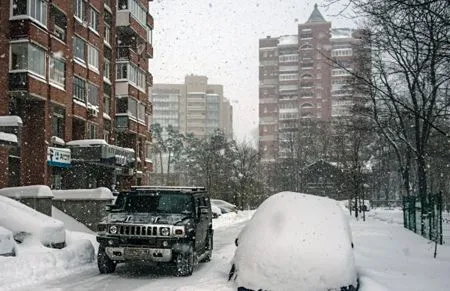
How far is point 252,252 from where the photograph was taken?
7832 millimetres

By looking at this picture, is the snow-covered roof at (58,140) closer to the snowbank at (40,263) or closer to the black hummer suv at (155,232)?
the snowbank at (40,263)

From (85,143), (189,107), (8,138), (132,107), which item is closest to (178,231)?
(8,138)

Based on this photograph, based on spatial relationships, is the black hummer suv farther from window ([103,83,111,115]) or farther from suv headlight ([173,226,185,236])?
window ([103,83,111,115])

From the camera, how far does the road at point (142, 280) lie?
371 inches

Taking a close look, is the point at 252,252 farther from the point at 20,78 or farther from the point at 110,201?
the point at 20,78

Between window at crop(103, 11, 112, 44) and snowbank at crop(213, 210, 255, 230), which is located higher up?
window at crop(103, 11, 112, 44)

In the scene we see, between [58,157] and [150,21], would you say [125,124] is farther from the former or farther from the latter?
[58,157]

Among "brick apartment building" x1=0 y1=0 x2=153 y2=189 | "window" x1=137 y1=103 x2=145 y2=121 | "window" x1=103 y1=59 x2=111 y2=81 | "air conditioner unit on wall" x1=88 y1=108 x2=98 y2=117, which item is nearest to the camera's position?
"brick apartment building" x1=0 y1=0 x2=153 y2=189

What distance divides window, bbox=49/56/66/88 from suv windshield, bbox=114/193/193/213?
20.3 meters

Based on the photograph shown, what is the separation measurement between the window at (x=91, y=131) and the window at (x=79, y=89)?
197cm

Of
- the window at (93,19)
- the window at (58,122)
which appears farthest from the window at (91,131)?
the window at (93,19)

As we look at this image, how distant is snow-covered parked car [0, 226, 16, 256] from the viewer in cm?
1002

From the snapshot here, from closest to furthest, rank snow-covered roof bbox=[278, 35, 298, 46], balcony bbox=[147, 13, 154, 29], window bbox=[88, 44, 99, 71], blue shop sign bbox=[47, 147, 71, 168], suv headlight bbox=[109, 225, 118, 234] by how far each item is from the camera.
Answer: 1. suv headlight bbox=[109, 225, 118, 234]
2. blue shop sign bbox=[47, 147, 71, 168]
3. window bbox=[88, 44, 99, 71]
4. balcony bbox=[147, 13, 154, 29]
5. snow-covered roof bbox=[278, 35, 298, 46]

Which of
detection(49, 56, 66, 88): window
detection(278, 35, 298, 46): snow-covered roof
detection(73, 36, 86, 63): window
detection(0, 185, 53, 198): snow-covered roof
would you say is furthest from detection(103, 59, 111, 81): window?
detection(278, 35, 298, 46): snow-covered roof
